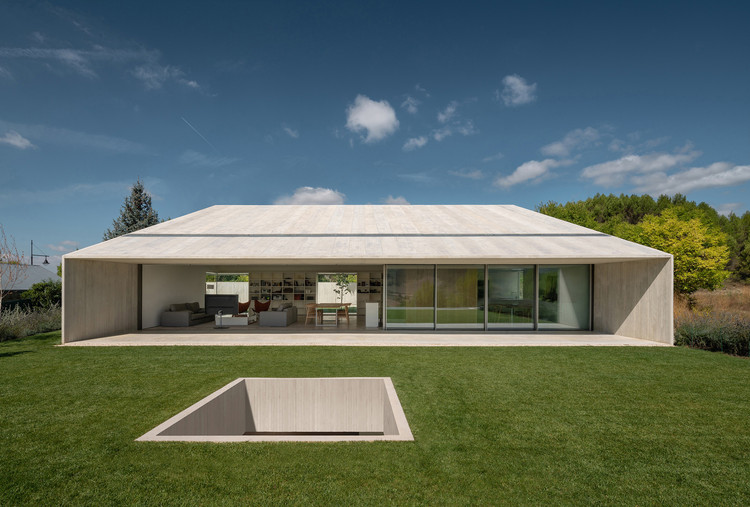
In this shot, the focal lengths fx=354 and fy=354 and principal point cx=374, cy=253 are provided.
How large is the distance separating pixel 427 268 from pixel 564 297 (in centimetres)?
450

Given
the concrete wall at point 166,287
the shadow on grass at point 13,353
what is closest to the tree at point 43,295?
the concrete wall at point 166,287

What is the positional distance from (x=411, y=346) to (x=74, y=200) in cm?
1796

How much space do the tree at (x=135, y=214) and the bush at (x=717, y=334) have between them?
27284 millimetres

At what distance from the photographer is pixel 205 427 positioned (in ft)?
14.6

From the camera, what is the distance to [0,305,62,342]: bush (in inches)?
390

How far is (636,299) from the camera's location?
9891mm

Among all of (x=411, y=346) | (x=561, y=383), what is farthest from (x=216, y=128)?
(x=561, y=383)

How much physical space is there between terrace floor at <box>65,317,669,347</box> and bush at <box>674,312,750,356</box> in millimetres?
801

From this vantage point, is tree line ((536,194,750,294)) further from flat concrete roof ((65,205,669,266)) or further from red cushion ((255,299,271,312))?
red cushion ((255,299,271,312))

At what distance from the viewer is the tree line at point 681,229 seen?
20641mm

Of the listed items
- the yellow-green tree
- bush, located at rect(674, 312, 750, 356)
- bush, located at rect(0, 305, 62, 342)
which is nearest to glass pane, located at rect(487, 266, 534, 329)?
bush, located at rect(674, 312, 750, 356)

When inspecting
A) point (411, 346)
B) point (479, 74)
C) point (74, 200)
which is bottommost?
point (411, 346)

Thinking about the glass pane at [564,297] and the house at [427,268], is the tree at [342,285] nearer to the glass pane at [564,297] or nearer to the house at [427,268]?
the house at [427,268]

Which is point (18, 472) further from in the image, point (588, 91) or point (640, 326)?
point (588, 91)
